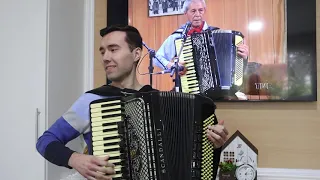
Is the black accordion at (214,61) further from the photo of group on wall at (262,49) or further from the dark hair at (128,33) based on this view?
the dark hair at (128,33)

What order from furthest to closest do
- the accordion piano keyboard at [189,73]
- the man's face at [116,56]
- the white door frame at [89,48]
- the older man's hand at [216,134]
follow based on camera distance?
the white door frame at [89,48] < the accordion piano keyboard at [189,73] < the man's face at [116,56] < the older man's hand at [216,134]

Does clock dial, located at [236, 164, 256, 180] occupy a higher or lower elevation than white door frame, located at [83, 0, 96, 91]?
lower

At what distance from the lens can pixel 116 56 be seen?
4.53 ft

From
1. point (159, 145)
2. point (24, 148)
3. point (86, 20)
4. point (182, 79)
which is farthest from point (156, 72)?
point (159, 145)

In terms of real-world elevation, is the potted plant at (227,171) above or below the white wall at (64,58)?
below

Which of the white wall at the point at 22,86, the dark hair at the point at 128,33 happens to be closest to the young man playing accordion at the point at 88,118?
the dark hair at the point at 128,33

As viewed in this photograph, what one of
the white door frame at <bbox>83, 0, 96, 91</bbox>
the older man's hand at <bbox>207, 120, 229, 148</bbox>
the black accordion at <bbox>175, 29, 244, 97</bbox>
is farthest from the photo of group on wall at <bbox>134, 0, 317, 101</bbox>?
the older man's hand at <bbox>207, 120, 229, 148</bbox>

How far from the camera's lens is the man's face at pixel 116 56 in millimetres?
1380

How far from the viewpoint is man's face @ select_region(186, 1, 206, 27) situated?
2029mm

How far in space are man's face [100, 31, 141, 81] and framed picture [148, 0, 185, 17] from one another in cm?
74

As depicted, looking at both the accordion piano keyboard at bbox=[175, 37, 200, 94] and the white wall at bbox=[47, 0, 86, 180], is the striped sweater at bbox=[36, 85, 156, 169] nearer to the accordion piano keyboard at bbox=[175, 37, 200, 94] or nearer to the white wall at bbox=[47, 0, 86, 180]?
the white wall at bbox=[47, 0, 86, 180]

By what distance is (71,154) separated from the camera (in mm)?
1184

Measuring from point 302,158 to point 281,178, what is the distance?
17 centimetres

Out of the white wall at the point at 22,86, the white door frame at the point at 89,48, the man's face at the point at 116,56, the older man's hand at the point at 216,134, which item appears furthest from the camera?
the white door frame at the point at 89,48
